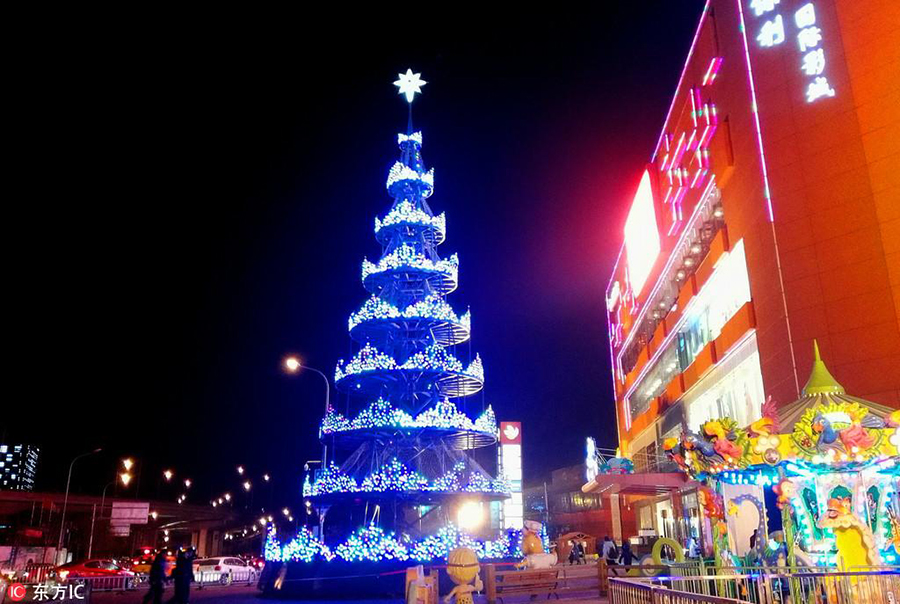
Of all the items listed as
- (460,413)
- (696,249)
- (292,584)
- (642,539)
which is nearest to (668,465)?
(642,539)

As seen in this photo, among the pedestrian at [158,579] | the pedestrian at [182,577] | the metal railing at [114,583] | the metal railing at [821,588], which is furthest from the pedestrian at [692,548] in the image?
the metal railing at [114,583]

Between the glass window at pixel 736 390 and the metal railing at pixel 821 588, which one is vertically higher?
the glass window at pixel 736 390

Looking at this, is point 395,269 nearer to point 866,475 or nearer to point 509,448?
point 866,475

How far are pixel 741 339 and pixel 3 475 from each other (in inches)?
5278

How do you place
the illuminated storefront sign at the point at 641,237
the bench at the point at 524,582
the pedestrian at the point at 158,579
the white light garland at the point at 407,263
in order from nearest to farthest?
1. the pedestrian at the point at 158,579
2. the bench at the point at 524,582
3. the white light garland at the point at 407,263
4. the illuminated storefront sign at the point at 641,237

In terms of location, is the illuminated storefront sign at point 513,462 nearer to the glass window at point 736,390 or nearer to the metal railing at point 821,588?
the glass window at point 736,390

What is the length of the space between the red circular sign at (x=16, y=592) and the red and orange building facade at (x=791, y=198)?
20.9 metres

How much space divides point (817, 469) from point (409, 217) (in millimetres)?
18367

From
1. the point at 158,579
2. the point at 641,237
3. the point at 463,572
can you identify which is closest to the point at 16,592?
the point at 158,579

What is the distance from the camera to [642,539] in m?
40.8

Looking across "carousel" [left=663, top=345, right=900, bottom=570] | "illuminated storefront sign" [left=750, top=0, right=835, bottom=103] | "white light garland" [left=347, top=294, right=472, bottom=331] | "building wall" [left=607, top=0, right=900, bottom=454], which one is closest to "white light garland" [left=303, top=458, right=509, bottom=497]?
"white light garland" [left=347, top=294, right=472, bottom=331]

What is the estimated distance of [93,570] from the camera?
108 ft

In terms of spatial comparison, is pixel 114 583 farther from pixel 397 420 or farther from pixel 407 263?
pixel 407 263

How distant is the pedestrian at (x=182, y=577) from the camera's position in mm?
17938
